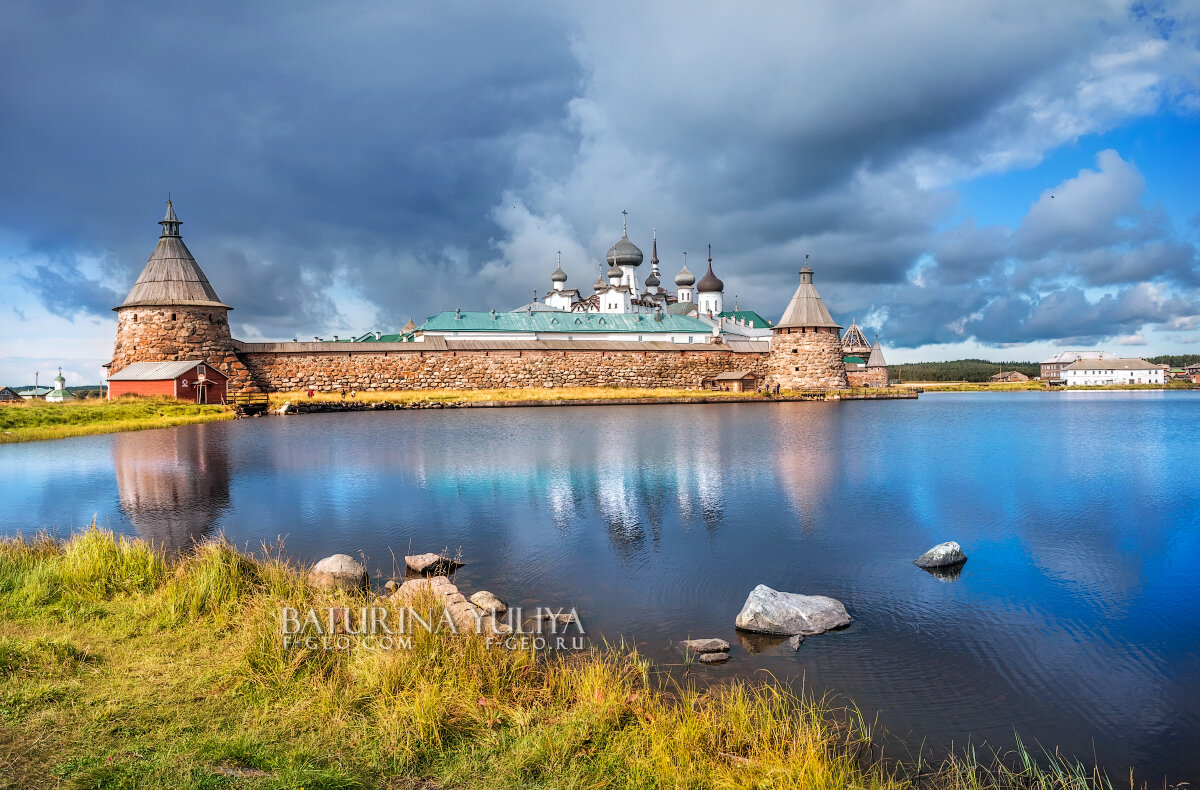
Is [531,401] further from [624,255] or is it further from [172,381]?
[624,255]

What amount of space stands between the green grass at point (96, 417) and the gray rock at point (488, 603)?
19173 millimetres

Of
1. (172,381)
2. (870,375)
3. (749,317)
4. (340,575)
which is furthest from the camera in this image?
(749,317)

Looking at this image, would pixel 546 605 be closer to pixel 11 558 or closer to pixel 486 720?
pixel 486 720

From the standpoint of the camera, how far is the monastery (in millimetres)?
33062

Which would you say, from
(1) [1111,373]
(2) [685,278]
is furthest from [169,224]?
(1) [1111,373]

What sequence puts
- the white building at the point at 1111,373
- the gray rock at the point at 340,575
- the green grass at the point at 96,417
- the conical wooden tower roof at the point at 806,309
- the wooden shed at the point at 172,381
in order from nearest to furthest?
the gray rock at the point at 340,575
the green grass at the point at 96,417
the wooden shed at the point at 172,381
the conical wooden tower roof at the point at 806,309
the white building at the point at 1111,373

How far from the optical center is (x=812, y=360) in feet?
141

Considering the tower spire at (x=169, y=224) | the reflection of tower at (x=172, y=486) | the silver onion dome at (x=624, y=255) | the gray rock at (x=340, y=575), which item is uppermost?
the silver onion dome at (x=624, y=255)

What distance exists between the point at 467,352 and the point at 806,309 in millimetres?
21955

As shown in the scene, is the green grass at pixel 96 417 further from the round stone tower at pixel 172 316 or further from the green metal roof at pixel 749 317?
the green metal roof at pixel 749 317

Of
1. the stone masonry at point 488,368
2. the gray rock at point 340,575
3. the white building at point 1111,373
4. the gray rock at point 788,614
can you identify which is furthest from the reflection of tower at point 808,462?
the white building at point 1111,373

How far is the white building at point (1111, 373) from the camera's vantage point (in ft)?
279

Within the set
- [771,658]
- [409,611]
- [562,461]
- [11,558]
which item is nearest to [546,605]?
[409,611]

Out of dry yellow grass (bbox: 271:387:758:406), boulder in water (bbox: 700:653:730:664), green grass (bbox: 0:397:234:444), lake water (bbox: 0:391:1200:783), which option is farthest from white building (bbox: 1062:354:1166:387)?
boulder in water (bbox: 700:653:730:664)
